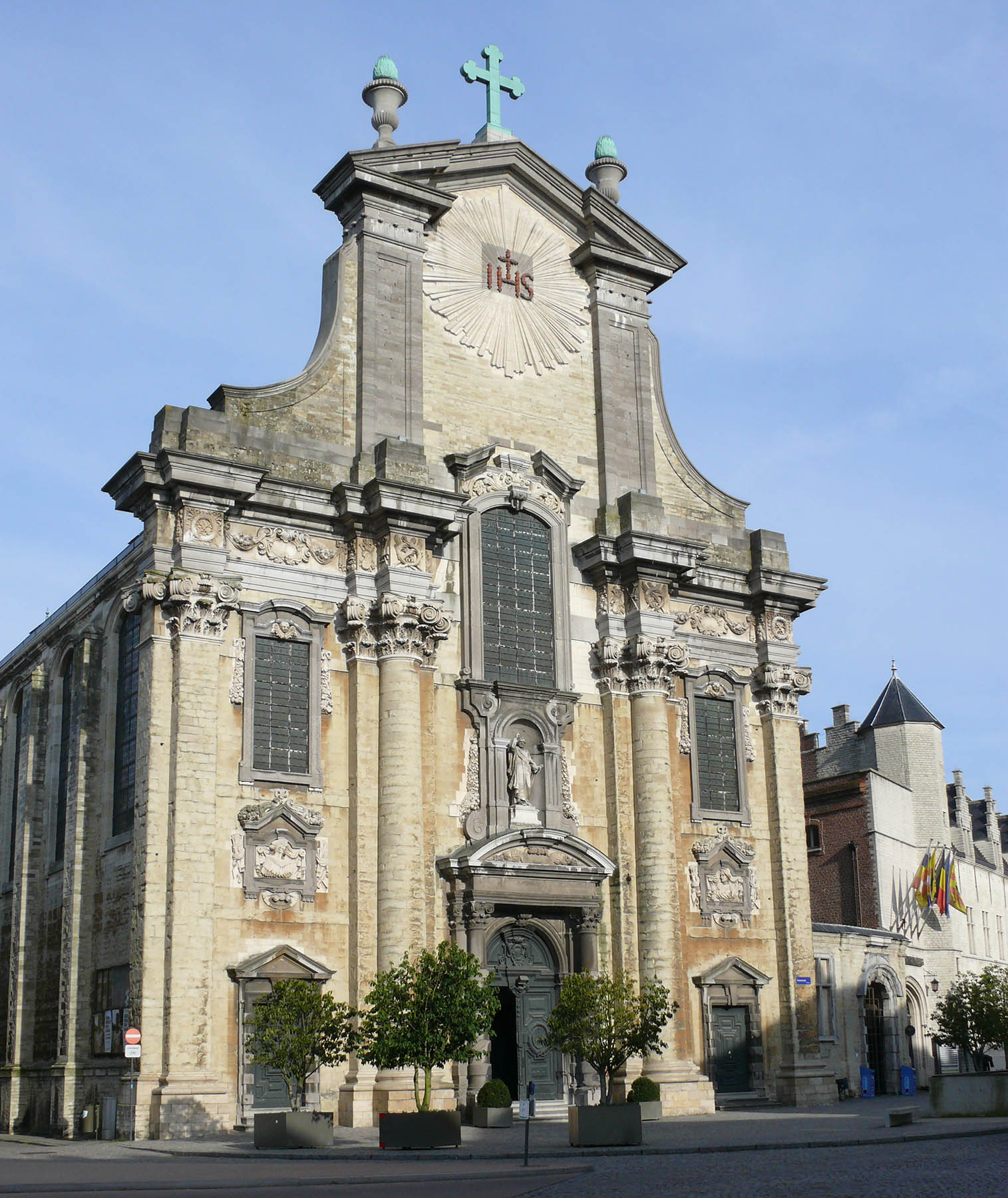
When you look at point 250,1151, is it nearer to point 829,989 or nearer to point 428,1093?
point 428,1093

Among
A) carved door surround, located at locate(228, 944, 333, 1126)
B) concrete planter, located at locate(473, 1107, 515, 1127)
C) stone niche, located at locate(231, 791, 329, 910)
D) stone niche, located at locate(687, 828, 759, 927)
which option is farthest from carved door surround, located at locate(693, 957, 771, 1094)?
stone niche, located at locate(231, 791, 329, 910)

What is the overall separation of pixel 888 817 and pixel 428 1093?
96.7ft

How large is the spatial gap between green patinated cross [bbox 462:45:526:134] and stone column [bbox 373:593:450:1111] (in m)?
13.3

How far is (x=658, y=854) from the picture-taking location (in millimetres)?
Result: 29953

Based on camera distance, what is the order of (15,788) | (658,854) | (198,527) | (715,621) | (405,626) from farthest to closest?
1. (15,788)
2. (715,621)
3. (658,854)
4. (405,626)
5. (198,527)

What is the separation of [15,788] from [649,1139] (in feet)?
65.0

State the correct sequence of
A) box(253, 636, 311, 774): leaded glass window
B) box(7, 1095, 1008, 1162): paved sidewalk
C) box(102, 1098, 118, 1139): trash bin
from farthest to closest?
box(253, 636, 311, 774): leaded glass window, box(102, 1098, 118, 1139): trash bin, box(7, 1095, 1008, 1162): paved sidewalk

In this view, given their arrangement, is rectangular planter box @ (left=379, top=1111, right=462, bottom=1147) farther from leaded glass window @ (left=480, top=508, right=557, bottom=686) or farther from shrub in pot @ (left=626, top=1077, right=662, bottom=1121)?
leaded glass window @ (left=480, top=508, right=557, bottom=686)

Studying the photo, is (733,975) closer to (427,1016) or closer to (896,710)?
(427,1016)

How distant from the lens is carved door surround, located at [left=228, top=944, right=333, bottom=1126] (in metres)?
25.1

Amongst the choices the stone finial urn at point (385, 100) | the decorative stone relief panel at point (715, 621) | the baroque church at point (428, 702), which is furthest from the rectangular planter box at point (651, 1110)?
the stone finial urn at point (385, 100)

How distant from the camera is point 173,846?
2528cm

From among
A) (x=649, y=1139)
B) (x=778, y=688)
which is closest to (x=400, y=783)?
(x=649, y=1139)

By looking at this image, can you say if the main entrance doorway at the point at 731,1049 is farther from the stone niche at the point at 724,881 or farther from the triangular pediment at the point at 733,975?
the stone niche at the point at 724,881
